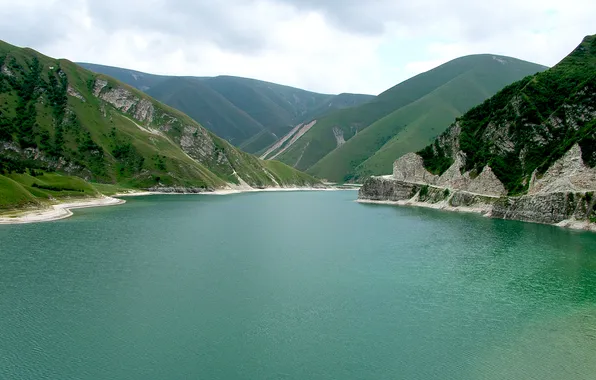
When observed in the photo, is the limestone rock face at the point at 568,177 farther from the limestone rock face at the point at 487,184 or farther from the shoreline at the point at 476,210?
the limestone rock face at the point at 487,184

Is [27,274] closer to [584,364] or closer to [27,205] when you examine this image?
[584,364]

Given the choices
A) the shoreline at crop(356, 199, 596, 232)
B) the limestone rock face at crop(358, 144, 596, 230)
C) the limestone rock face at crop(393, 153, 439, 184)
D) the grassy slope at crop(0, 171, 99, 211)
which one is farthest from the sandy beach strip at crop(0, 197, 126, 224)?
the limestone rock face at crop(393, 153, 439, 184)

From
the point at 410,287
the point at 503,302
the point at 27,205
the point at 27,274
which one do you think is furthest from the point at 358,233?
the point at 27,205

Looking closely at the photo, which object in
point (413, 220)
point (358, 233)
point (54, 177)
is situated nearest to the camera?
point (358, 233)

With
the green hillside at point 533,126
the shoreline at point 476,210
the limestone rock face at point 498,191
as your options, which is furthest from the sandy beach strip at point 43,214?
the green hillside at point 533,126

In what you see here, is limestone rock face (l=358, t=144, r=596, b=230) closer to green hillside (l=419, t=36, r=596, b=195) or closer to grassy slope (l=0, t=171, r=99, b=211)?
green hillside (l=419, t=36, r=596, b=195)

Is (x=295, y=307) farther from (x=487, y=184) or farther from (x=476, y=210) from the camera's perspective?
(x=487, y=184)
